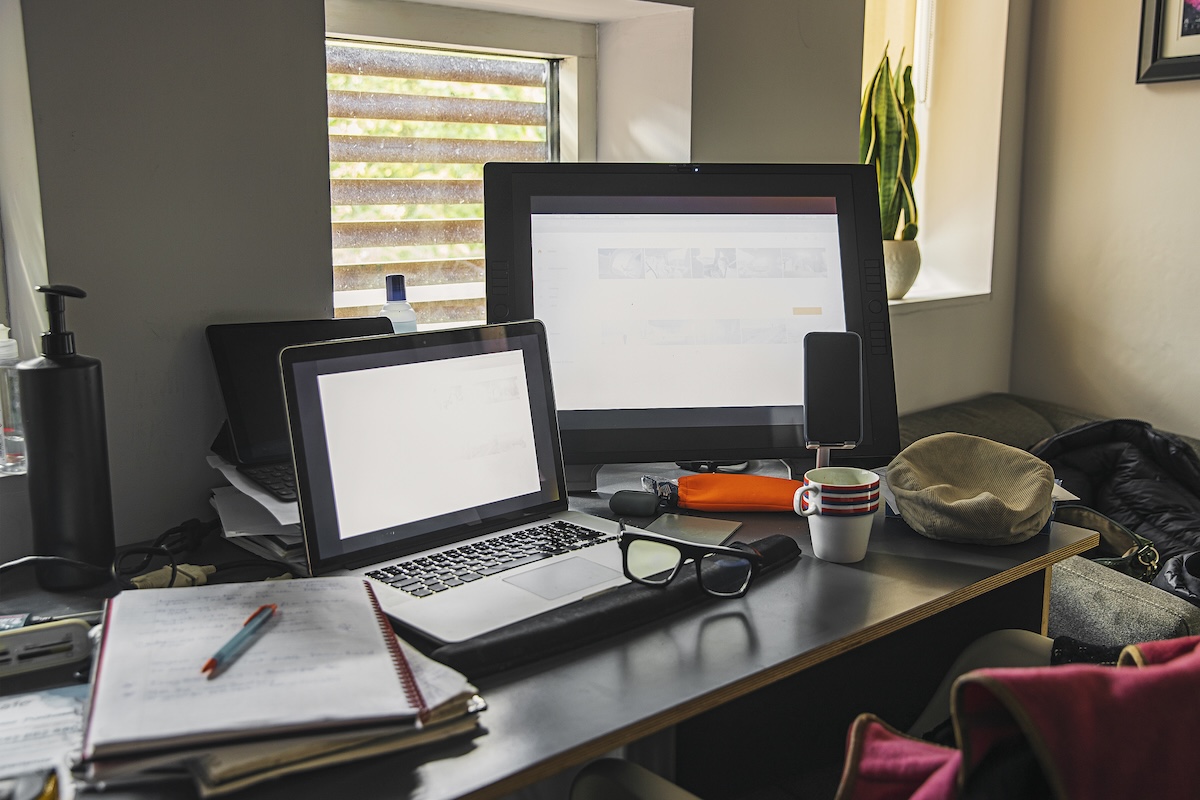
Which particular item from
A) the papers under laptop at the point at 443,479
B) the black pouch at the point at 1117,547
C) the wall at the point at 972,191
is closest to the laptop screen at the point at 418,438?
the papers under laptop at the point at 443,479

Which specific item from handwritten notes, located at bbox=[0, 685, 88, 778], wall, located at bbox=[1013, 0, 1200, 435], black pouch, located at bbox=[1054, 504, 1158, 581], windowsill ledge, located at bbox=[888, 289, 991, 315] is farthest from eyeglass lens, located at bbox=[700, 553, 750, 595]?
wall, located at bbox=[1013, 0, 1200, 435]

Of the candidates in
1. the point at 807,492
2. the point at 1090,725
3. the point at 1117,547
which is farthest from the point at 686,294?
the point at 1117,547

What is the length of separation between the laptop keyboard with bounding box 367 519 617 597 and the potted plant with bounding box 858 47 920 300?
1630 mm

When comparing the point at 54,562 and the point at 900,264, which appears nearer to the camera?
the point at 54,562

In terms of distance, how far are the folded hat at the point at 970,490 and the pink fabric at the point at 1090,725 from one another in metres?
0.62

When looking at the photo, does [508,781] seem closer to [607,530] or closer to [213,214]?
[607,530]

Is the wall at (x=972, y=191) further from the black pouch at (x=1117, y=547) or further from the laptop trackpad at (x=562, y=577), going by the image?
the laptop trackpad at (x=562, y=577)

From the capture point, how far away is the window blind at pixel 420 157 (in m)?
1.75

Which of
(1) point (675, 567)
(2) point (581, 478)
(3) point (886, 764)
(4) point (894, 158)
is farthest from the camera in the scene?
(4) point (894, 158)

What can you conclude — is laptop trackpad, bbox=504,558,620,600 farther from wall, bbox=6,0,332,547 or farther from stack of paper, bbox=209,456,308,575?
wall, bbox=6,0,332,547

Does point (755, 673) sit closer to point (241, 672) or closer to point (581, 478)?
point (241, 672)

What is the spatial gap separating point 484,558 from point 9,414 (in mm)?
623

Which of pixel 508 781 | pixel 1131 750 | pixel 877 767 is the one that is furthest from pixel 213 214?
pixel 1131 750

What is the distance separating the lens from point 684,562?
1.10m
